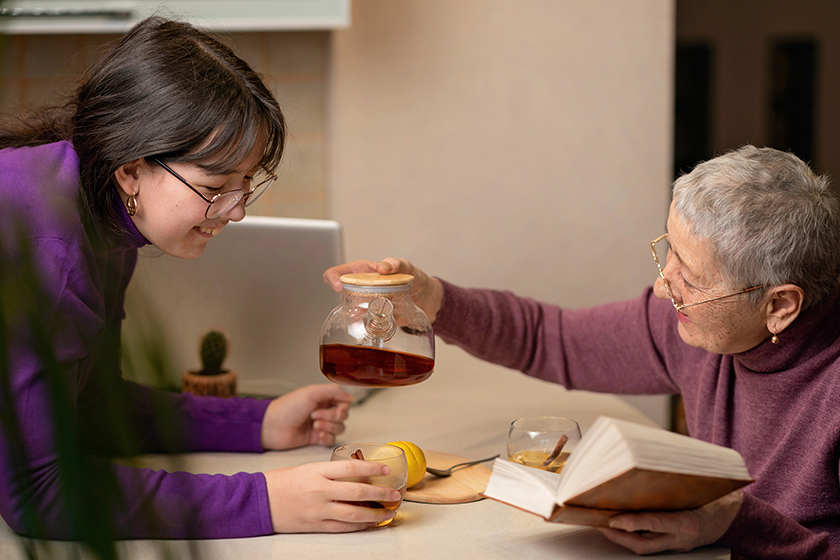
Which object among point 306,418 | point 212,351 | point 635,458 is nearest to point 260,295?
point 212,351

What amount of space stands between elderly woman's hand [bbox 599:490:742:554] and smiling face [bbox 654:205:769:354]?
274mm

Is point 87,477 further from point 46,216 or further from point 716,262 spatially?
point 716,262

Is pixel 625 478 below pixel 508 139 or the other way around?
below

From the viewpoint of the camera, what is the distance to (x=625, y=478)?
2.26 ft

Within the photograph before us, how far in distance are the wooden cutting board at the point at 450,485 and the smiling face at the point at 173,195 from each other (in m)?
0.48

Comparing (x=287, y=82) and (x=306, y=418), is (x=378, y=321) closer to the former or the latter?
(x=306, y=418)

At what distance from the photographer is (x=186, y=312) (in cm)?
141

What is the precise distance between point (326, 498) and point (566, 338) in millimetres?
700

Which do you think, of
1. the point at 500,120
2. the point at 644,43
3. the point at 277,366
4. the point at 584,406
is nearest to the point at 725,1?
the point at 644,43

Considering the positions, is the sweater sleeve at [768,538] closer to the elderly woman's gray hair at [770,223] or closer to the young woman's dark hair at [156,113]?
the elderly woman's gray hair at [770,223]

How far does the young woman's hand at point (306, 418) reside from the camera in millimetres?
1211

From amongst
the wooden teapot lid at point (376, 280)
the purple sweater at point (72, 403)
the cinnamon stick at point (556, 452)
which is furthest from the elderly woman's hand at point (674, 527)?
the purple sweater at point (72, 403)

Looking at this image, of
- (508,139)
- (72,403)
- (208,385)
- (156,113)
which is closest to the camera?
(72,403)

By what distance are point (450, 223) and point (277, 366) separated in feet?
3.52
